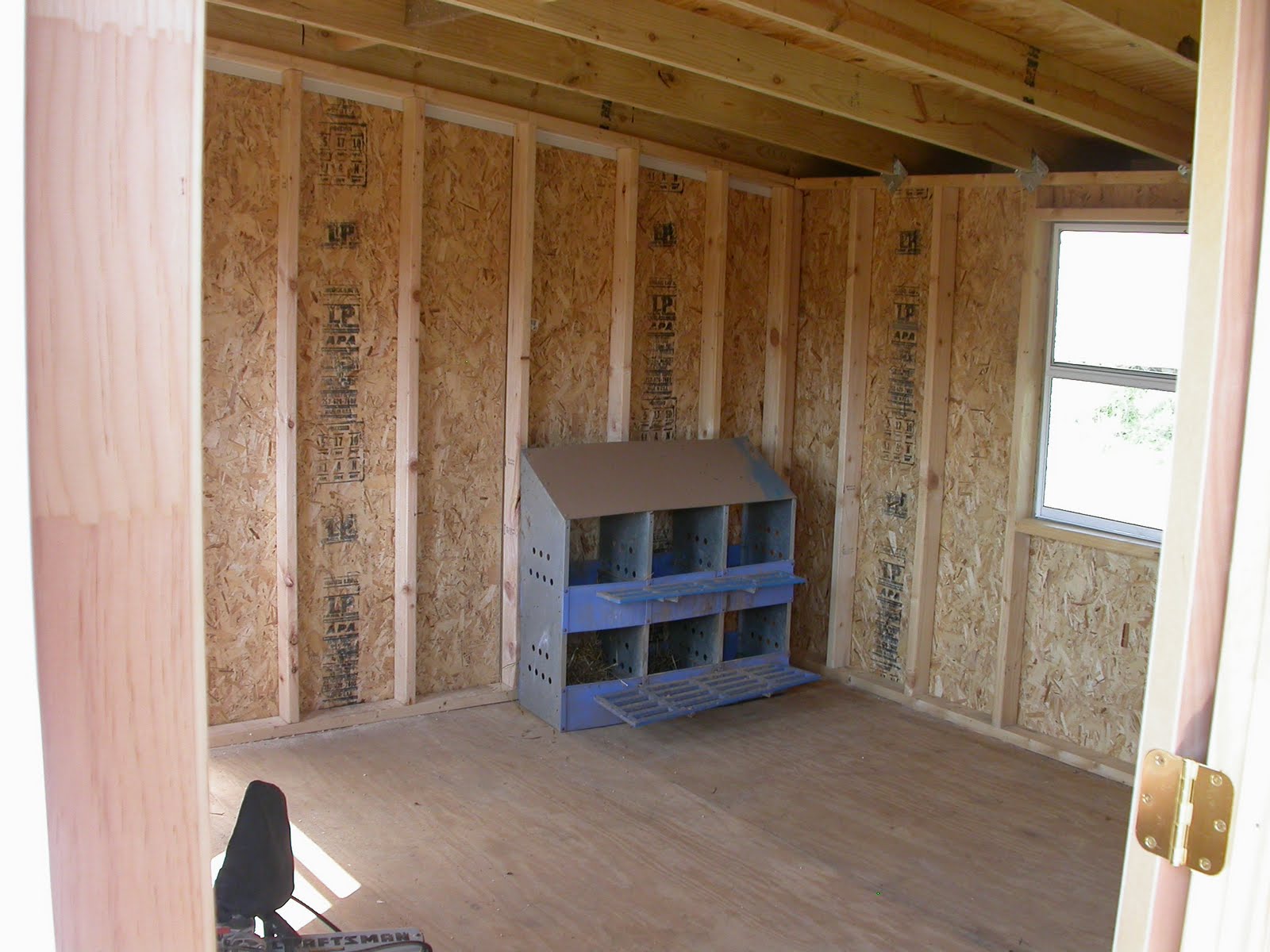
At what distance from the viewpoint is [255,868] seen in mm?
2555

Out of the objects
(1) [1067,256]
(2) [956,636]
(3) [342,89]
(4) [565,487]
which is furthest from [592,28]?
(2) [956,636]

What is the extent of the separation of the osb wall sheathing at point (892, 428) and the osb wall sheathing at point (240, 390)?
10.1ft

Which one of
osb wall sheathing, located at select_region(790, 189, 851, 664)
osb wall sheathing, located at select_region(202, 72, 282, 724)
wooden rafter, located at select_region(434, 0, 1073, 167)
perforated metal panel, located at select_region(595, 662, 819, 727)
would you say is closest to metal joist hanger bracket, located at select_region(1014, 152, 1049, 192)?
wooden rafter, located at select_region(434, 0, 1073, 167)

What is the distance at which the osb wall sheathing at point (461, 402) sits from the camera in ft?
17.7

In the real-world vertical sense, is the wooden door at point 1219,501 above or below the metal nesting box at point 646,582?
above

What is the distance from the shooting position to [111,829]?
0.77m

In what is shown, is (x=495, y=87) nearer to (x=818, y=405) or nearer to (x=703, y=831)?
(x=818, y=405)

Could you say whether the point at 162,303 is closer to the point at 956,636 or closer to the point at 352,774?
the point at 352,774

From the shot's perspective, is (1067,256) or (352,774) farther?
(1067,256)

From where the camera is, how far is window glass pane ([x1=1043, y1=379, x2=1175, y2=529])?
510 cm

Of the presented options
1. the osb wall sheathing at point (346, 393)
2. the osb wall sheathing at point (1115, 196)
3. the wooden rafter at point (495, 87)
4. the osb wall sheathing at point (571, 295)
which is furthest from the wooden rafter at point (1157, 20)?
the osb wall sheathing at point (346, 393)

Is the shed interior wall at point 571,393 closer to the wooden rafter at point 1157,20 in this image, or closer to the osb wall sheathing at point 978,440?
the osb wall sheathing at point 978,440

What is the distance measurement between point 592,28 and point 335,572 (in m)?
2.63

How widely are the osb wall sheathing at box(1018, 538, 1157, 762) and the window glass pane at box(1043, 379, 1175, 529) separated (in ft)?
0.73
